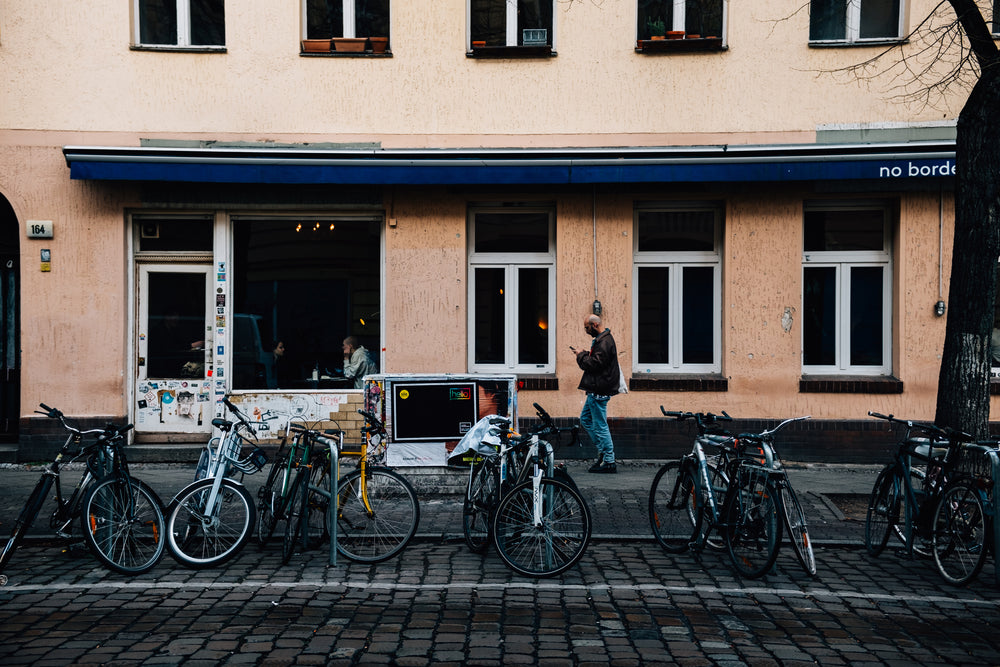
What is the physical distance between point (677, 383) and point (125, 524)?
6981 millimetres

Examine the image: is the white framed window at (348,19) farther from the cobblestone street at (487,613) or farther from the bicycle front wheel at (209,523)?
the cobblestone street at (487,613)

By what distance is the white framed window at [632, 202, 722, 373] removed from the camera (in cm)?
1194

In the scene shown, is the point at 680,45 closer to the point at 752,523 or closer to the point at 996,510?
the point at 752,523

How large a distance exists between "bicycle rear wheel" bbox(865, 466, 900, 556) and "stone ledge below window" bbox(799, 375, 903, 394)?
4186 mm

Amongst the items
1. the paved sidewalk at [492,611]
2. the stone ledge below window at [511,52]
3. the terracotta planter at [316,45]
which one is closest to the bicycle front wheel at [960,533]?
the paved sidewalk at [492,611]

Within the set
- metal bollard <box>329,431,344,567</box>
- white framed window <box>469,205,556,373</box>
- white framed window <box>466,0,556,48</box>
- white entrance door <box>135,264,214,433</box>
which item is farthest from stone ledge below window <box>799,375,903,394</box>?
white entrance door <box>135,264,214,433</box>

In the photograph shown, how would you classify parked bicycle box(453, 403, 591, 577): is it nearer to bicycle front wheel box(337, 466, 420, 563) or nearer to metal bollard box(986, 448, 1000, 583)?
bicycle front wheel box(337, 466, 420, 563)

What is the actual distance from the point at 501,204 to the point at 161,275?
4.48m

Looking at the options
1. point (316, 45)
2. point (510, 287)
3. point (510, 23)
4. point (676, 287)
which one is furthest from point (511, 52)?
point (676, 287)

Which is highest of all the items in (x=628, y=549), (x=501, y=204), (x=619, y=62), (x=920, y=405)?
(x=619, y=62)

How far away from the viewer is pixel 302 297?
12.1 meters

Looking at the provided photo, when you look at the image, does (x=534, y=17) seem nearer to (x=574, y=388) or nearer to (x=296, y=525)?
(x=574, y=388)

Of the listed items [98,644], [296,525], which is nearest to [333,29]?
[296,525]

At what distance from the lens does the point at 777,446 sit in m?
11.5
